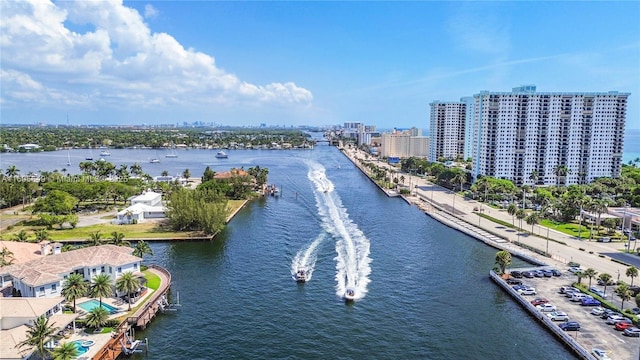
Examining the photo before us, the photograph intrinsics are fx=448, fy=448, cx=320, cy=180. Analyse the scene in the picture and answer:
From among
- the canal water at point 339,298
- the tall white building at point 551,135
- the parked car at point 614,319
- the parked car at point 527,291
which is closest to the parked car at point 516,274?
the canal water at point 339,298

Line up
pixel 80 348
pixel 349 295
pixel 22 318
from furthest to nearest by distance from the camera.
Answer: pixel 349 295 → pixel 22 318 → pixel 80 348

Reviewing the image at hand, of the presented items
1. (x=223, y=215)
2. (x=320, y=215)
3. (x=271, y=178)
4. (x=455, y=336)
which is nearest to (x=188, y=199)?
(x=223, y=215)

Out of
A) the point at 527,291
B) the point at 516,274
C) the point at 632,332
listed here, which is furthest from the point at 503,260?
the point at 632,332

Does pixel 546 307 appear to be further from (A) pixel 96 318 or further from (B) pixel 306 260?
(A) pixel 96 318

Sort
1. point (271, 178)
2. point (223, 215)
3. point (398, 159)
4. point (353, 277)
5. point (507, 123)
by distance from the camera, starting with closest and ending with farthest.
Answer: point (353, 277), point (223, 215), point (507, 123), point (271, 178), point (398, 159)

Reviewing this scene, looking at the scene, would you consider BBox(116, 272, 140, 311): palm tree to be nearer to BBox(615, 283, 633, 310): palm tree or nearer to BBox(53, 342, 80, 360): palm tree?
BBox(53, 342, 80, 360): palm tree

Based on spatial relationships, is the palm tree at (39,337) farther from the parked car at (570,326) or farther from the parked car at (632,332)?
the parked car at (632,332)

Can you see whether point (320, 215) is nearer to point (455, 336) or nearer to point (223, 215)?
point (223, 215)
